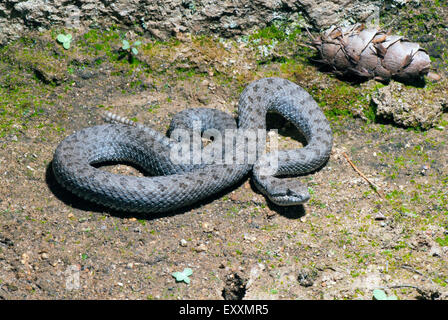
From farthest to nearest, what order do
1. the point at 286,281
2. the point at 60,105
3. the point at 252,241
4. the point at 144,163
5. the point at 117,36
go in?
the point at 117,36 → the point at 60,105 → the point at 144,163 → the point at 252,241 → the point at 286,281

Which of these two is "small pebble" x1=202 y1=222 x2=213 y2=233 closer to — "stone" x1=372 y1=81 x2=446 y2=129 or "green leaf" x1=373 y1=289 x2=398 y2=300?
"green leaf" x1=373 y1=289 x2=398 y2=300

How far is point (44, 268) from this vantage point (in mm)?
A: 5785

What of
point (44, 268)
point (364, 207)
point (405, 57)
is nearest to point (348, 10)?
point (405, 57)

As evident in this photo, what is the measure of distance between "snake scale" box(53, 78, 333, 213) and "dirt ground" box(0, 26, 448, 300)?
0.70 ft

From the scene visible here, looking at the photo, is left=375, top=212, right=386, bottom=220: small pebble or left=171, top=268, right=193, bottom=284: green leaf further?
left=375, top=212, right=386, bottom=220: small pebble

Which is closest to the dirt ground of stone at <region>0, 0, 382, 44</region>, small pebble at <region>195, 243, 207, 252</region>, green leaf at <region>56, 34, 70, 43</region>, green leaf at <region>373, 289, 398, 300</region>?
small pebble at <region>195, 243, 207, 252</region>

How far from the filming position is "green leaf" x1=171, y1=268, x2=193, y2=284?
5.71m

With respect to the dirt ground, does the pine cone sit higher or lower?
higher

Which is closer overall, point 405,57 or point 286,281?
point 286,281

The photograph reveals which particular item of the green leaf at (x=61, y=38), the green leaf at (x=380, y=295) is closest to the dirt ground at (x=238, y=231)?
the green leaf at (x=380, y=295)

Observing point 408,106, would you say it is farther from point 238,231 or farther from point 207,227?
point 207,227

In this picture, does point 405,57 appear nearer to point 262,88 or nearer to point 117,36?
point 262,88

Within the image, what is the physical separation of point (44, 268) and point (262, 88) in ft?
13.8

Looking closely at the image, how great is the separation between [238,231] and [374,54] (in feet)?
11.7
